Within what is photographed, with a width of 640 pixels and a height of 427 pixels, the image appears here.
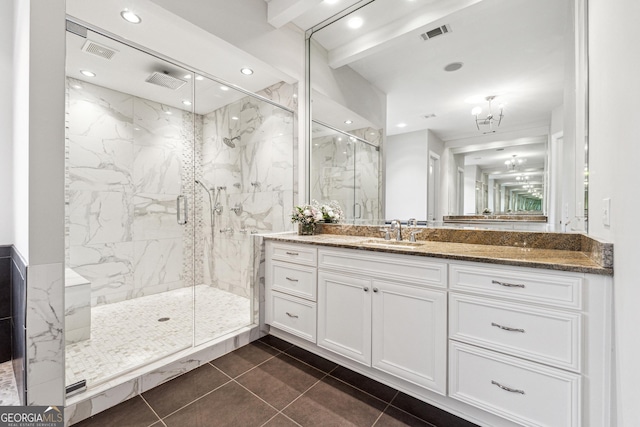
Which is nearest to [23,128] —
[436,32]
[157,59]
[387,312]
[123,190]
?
[157,59]

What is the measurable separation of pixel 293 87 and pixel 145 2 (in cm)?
138

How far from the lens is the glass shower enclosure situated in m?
2.52

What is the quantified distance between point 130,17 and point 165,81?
90cm

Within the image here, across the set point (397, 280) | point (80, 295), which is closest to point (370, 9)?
point (397, 280)

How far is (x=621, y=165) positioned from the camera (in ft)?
3.06

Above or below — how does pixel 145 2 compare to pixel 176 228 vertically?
above

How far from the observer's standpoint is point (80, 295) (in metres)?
2.24

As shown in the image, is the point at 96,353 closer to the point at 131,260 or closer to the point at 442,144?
the point at 131,260

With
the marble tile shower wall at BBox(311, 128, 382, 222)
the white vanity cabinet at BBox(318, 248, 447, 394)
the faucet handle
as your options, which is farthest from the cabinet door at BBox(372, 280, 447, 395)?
the marble tile shower wall at BBox(311, 128, 382, 222)

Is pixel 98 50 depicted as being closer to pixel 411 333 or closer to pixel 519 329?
pixel 411 333

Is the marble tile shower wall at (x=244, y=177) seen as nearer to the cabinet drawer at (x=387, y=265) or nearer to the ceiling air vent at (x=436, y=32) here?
the cabinet drawer at (x=387, y=265)

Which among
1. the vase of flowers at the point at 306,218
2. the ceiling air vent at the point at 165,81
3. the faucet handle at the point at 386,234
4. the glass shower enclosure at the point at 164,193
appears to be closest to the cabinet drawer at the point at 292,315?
the glass shower enclosure at the point at 164,193

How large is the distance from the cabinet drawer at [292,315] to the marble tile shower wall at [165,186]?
728 millimetres

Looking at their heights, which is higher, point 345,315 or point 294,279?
point 294,279
